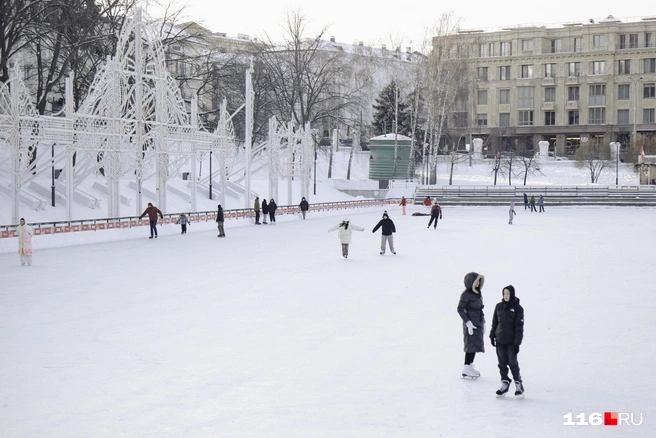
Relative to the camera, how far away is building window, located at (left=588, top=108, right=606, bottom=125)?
91750 millimetres

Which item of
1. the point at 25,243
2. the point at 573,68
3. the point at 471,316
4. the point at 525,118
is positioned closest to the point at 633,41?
the point at 573,68

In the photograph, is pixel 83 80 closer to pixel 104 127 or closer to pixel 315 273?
pixel 104 127

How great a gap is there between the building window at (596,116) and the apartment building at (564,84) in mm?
108

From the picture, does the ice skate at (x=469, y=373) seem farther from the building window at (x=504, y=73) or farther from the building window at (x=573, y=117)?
the building window at (x=504, y=73)

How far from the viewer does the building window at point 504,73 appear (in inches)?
3757

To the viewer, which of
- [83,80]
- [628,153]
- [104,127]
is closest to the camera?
[104,127]

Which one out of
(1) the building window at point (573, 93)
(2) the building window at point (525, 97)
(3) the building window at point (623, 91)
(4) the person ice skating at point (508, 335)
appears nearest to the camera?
(4) the person ice skating at point (508, 335)

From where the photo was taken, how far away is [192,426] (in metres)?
7.69

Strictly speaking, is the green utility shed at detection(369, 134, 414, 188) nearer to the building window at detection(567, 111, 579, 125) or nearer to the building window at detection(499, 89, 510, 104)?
the building window at detection(499, 89, 510, 104)

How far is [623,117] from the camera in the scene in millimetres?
91000

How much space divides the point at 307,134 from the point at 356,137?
43.2m

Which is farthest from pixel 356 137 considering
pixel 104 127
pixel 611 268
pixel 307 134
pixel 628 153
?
pixel 611 268

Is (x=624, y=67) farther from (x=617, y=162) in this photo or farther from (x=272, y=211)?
(x=272, y=211)

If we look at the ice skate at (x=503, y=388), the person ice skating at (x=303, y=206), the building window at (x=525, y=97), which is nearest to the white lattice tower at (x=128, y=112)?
the person ice skating at (x=303, y=206)
